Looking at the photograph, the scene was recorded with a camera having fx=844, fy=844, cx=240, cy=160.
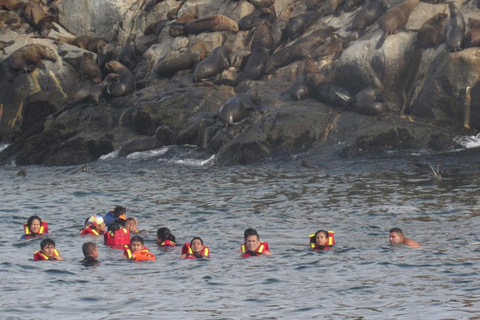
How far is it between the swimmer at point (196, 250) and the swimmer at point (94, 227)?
3154mm

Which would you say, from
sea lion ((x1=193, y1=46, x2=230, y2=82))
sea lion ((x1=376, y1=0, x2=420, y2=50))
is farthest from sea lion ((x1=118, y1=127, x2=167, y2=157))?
sea lion ((x1=376, y1=0, x2=420, y2=50))

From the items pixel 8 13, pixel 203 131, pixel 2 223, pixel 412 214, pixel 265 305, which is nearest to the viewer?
pixel 265 305

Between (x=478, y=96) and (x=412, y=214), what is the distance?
8.09 metres

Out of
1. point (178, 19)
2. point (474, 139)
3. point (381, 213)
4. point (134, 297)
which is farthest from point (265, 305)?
point (178, 19)

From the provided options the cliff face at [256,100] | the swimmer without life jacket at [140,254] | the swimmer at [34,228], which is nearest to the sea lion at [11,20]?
the cliff face at [256,100]

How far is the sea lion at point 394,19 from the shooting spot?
90.0ft

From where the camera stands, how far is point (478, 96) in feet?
81.9

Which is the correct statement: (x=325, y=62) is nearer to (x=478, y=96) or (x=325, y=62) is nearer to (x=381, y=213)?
(x=478, y=96)

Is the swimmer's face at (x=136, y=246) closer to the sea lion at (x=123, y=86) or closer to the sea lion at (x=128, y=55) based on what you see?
the sea lion at (x=123, y=86)

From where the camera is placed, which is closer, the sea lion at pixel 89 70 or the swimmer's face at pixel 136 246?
the swimmer's face at pixel 136 246

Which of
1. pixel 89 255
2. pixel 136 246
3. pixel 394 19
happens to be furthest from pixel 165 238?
pixel 394 19

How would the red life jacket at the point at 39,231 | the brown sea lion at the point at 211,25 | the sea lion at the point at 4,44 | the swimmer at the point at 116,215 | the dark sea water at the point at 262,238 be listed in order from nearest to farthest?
the dark sea water at the point at 262,238 < the red life jacket at the point at 39,231 < the swimmer at the point at 116,215 < the brown sea lion at the point at 211,25 < the sea lion at the point at 4,44

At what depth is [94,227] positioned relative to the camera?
1809 centimetres

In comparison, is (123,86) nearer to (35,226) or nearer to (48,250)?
(35,226)
